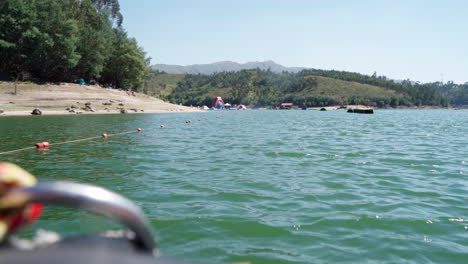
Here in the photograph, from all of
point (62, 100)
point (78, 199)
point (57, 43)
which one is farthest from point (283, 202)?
point (57, 43)

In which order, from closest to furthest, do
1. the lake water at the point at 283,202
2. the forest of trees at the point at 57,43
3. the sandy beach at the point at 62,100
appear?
the lake water at the point at 283,202
the sandy beach at the point at 62,100
the forest of trees at the point at 57,43

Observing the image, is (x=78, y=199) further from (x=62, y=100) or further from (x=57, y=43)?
(x=57, y=43)

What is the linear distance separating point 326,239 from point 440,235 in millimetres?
2029

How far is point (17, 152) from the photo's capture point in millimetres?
13352

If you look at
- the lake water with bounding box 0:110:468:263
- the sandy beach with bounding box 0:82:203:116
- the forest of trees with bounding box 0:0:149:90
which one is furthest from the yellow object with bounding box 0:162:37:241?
the forest of trees with bounding box 0:0:149:90

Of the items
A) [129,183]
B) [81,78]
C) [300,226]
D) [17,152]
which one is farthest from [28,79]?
[300,226]

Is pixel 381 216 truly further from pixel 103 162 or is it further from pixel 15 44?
pixel 15 44

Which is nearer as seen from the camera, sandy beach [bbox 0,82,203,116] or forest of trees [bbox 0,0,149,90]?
sandy beach [bbox 0,82,203,116]

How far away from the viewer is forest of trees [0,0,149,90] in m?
51.5

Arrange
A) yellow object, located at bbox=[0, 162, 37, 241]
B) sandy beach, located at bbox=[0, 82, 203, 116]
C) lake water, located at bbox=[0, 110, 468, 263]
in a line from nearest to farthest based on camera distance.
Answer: yellow object, located at bbox=[0, 162, 37, 241] → lake water, located at bbox=[0, 110, 468, 263] → sandy beach, located at bbox=[0, 82, 203, 116]

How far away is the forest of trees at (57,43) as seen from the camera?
51.5 meters

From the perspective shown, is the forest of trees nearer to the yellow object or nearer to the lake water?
the lake water

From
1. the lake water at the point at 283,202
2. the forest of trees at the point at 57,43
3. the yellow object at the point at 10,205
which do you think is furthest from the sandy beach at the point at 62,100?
the yellow object at the point at 10,205

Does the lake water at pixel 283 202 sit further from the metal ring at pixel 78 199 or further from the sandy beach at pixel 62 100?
the sandy beach at pixel 62 100
